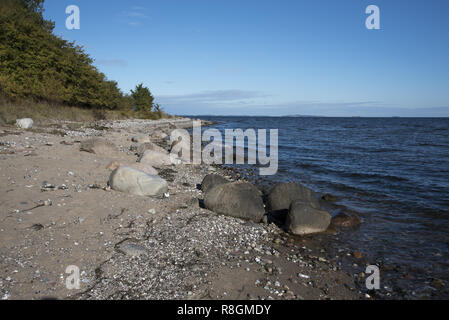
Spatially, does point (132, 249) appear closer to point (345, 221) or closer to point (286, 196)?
point (286, 196)

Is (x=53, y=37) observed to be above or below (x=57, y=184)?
above

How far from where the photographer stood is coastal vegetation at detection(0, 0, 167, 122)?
18.7 m

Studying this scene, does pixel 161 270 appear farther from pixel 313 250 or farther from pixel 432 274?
pixel 432 274

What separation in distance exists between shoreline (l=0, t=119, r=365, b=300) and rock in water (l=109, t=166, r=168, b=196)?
0.84ft

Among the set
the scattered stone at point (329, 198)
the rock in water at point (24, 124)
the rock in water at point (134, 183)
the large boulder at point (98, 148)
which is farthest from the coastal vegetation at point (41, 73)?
the scattered stone at point (329, 198)

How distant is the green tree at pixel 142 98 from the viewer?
51.1 meters

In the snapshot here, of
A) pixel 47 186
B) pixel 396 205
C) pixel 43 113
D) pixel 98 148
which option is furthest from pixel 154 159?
pixel 43 113

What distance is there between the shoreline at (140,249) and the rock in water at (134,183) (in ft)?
0.84

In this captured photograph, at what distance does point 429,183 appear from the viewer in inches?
450

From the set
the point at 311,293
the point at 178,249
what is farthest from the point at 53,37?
the point at 311,293

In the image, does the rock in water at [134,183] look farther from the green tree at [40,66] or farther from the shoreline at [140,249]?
the green tree at [40,66]

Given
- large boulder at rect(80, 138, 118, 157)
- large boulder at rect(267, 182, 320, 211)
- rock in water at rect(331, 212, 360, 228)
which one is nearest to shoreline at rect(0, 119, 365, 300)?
large boulder at rect(267, 182, 320, 211)

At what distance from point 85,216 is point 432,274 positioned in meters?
7.27

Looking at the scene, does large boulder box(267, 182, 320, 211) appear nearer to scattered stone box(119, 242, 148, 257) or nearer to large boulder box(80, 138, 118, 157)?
scattered stone box(119, 242, 148, 257)
